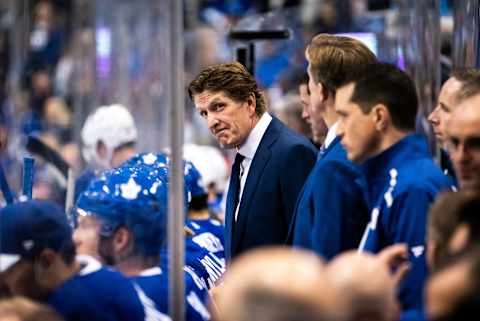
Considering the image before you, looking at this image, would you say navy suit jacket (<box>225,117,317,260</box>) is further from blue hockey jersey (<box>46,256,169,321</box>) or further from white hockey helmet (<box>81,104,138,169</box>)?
blue hockey jersey (<box>46,256,169,321</box>)

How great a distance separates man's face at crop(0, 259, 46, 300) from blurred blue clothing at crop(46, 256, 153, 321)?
43 mm

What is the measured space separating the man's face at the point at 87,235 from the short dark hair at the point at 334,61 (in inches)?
35.9

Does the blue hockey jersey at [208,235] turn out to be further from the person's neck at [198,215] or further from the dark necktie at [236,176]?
the dark necktie at [236,176]

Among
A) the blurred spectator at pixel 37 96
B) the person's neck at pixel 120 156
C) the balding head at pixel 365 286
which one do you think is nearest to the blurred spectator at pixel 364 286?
the balding head at pixel 365 286

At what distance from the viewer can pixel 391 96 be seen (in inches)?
162

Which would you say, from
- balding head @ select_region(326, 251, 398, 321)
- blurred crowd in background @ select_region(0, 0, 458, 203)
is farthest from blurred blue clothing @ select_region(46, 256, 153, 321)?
balding head @ select_region(326, 251, 398, 321)

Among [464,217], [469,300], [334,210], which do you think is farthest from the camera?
[334,210]

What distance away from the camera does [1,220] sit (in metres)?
3.88

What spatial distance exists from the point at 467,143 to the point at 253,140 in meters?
1.52

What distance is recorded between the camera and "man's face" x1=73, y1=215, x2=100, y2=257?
12.8ft

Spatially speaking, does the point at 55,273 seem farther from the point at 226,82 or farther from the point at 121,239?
the point at 226,82

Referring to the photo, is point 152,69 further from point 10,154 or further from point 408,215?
point 408,215

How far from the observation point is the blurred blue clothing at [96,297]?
377 cm

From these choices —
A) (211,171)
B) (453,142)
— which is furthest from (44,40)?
(211,171)
